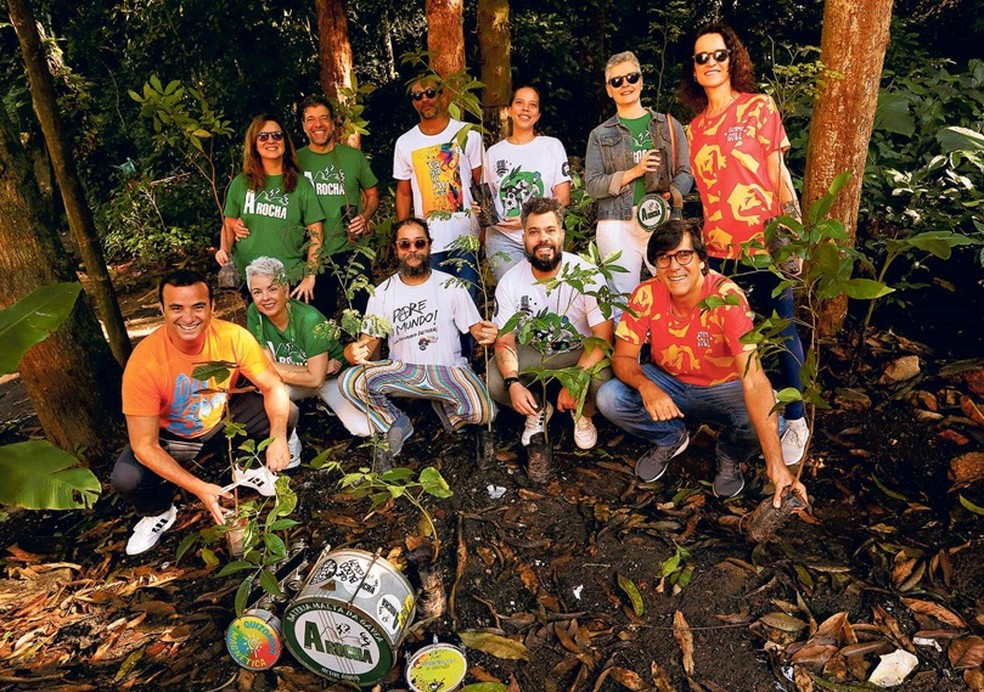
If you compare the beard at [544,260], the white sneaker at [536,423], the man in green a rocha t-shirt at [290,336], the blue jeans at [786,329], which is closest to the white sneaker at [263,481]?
the man in green a rocha t-shirt at [290,336]

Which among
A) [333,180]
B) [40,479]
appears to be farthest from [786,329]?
[40,479]

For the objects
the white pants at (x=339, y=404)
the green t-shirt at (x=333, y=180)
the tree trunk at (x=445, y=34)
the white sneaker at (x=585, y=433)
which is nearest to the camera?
the white sneaker at (x=585, y=433)

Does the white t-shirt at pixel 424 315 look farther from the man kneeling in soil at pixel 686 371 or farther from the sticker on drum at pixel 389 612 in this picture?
the sticker on drum at pixel 389 612

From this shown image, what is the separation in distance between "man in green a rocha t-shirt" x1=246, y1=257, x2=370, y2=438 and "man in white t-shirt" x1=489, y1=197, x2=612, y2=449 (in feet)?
3.27

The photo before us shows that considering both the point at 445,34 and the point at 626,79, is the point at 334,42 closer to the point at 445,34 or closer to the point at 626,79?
the point at 445,34

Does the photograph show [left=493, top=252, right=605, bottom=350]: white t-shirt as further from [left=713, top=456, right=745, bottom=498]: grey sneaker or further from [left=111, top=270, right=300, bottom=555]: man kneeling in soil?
[left=111, top=270, right=300, bottom=555]: man kneeling in soil

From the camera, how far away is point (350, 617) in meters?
2.69

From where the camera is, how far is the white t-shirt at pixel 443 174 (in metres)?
4.57

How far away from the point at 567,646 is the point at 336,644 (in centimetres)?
96

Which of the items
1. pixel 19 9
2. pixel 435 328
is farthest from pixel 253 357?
pixel 19 9

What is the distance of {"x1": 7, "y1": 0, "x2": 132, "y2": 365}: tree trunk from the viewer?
4359 millimetres

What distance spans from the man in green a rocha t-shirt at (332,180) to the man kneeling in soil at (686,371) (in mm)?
1809

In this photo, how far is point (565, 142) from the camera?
9.27 m

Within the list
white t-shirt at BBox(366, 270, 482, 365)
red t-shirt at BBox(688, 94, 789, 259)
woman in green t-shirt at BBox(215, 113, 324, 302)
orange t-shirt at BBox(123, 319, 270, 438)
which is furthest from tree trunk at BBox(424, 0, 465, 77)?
orange t-shirt at BBox(123, 319, 270, 438)
